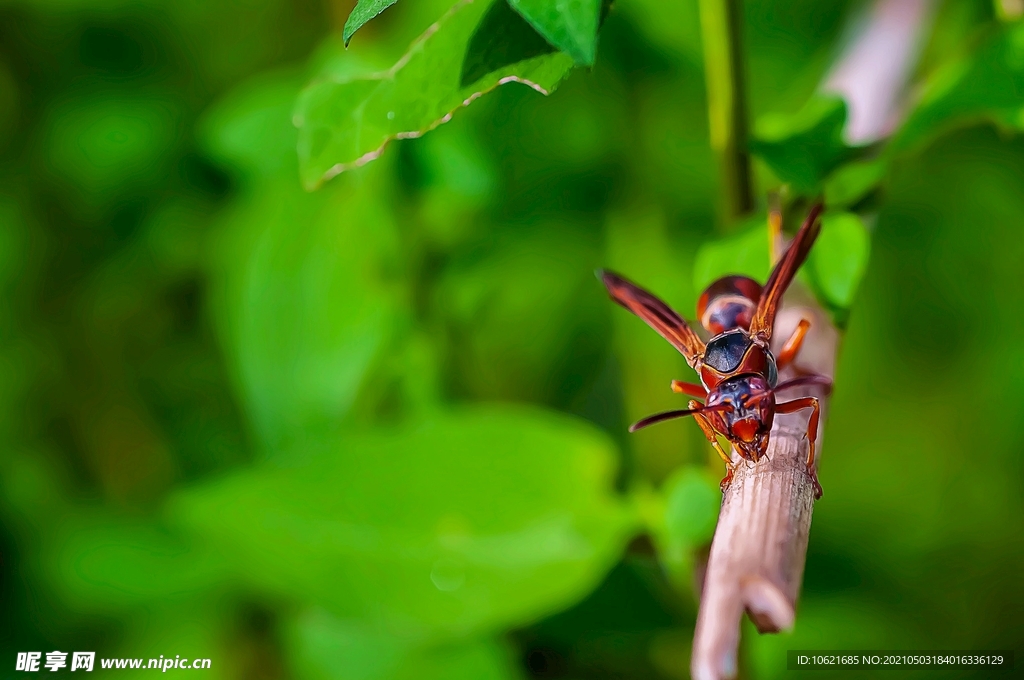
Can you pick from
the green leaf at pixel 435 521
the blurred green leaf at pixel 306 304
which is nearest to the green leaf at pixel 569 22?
the green leaf at pixel 435 521

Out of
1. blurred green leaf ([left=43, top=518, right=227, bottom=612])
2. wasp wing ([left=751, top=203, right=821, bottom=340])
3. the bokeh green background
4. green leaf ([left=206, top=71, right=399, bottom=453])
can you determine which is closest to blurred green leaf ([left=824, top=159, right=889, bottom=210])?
wasp wing ([left=751, top=203, right=821, bottom=340])

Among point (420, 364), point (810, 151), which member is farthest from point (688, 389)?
point (420, 364)

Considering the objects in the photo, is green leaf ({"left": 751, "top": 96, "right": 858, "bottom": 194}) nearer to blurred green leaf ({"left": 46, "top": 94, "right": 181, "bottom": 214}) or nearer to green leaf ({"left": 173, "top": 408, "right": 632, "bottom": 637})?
green leaf ({"left": 173, "top": 408, "right": 632, "bottom": 637})

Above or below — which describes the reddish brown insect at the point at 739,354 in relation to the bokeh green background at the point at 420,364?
below

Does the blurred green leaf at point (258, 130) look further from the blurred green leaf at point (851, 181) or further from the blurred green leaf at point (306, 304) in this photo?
the blurred green leaf at point (851, 181)

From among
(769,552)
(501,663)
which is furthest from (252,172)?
(769,552)

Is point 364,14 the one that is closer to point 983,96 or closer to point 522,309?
point 983,96
